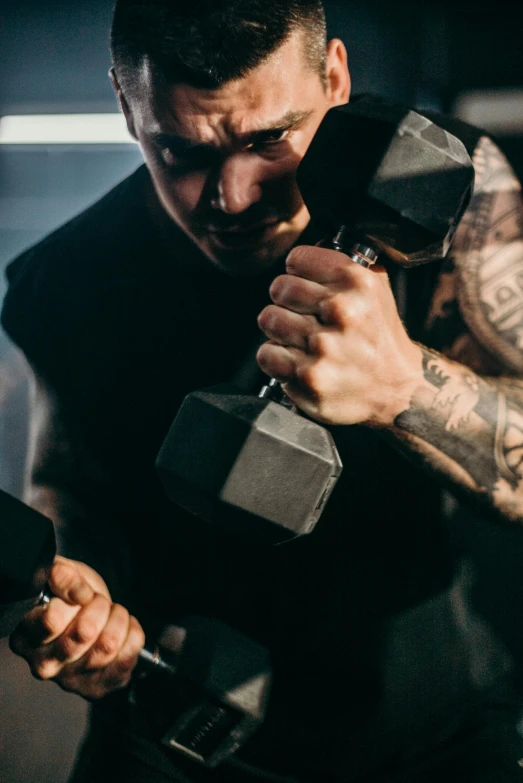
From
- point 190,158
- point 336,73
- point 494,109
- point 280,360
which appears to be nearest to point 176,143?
point 190,158

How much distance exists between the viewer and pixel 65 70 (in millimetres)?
1648

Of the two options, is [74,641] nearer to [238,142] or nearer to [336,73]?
[238,142]

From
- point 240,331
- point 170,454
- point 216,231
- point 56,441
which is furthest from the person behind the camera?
point 56,441

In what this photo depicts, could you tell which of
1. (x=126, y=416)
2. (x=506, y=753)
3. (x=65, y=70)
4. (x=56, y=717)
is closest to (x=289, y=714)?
(x=506, y=753)

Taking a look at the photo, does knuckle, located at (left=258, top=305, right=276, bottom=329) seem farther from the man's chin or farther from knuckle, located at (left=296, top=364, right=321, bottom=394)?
the man's chin

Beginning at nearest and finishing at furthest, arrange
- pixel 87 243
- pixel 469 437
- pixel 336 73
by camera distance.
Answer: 1. pixel 469 437
2. pixel 336 73
3. pixel 87 243

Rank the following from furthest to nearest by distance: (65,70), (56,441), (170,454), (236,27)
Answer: (65,70)
(56,441)
(236,27)
(170,454)

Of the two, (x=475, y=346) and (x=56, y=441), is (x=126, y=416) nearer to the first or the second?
(x=56, y=441)

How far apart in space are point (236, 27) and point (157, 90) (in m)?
0.13

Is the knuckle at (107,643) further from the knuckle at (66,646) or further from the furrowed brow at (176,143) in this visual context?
the furrowed brow at (176,143)

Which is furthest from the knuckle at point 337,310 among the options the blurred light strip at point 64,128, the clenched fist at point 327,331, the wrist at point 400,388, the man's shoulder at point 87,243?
the blurred light strip at point 64,128

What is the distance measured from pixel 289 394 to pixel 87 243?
655 millimetres

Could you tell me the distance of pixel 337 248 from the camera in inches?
23.4

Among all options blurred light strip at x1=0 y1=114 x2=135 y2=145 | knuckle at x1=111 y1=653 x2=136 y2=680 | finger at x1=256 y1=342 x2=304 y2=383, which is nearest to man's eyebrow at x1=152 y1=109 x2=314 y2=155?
finger at x1=256 y1=342 x2=304 y2=383
